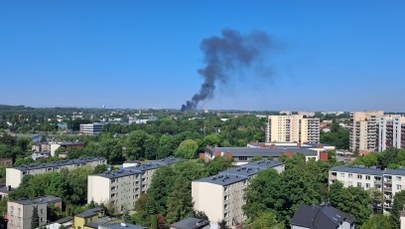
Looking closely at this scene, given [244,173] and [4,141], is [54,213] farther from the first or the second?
[4,141]

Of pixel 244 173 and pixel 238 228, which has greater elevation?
pixel 244 173

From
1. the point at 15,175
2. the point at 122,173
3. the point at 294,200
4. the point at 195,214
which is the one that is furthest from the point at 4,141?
the point at 294,200

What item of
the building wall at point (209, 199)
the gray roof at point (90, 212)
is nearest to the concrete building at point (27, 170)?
the gray roof at point (90, 212)

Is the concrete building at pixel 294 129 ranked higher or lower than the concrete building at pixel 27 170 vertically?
higher

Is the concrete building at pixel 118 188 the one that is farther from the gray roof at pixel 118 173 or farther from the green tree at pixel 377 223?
the green tree at pixel 377 223

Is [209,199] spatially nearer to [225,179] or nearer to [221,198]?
[221,198]

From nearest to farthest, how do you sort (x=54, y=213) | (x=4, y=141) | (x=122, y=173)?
1. (x=54, y=213)
2. (x=122, y=173)
3. (x=4, y=141)

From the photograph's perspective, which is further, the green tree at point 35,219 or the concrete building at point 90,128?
the concrete building at point 90,128

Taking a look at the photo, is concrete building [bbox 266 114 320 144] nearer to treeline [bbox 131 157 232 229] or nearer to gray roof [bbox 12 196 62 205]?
treeline [bbox 131 157 232 229]
